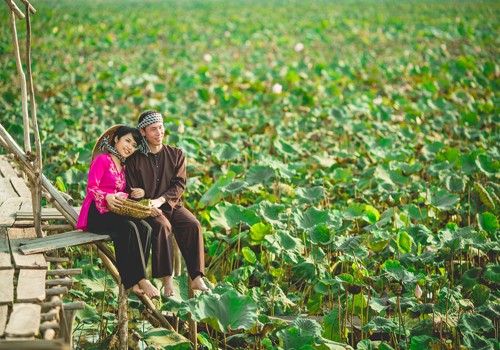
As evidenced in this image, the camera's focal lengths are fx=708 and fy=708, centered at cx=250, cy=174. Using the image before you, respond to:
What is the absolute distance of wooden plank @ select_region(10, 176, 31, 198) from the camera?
14.9ft

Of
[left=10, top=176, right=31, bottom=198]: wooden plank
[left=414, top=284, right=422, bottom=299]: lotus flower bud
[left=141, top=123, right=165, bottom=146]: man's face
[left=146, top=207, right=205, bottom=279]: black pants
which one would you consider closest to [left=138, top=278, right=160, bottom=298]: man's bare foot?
[left=146, top=207, right=205, bottom=279]: black pants

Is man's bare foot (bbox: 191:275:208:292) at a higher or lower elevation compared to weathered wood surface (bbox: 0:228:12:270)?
lower

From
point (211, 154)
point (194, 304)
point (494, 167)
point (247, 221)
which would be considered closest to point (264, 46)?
point (211, 154)

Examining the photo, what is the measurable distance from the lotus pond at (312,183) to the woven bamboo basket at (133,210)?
455 mm

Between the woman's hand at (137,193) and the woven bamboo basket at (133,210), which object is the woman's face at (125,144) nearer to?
the woman's hand at (137,193)

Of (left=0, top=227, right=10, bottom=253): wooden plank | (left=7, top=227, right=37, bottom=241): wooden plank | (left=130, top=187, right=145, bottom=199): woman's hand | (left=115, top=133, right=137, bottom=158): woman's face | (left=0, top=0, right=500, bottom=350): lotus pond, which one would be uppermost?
(left=115, top=133, right=137, bottom=158): woman's face

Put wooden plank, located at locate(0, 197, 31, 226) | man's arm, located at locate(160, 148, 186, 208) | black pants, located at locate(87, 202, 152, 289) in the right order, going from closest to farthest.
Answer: black pants, located at locate(87, 202, 152, 289) → man's arm, located at locate(160, 148, 186, 208) → wooden plank, located at locate(0, 197, 31, 226)

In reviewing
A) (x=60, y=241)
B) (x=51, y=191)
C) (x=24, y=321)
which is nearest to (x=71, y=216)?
(x=51, y=191)

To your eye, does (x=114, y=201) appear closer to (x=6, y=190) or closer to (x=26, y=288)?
(x=26, y=288)

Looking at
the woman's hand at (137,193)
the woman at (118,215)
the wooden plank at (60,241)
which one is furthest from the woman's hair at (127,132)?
the wooden plank at (60,241)

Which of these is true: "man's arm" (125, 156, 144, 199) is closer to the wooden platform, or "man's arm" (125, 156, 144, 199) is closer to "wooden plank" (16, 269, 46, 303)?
the wooden platform

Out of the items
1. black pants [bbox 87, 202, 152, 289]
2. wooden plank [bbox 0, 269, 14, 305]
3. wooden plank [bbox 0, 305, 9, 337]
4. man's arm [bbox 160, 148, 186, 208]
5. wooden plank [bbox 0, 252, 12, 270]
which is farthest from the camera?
man's arm [bbox 160, 148, 186, 208]

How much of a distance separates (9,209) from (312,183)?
242cm

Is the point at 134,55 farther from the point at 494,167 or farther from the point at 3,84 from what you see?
the point at 494,167
